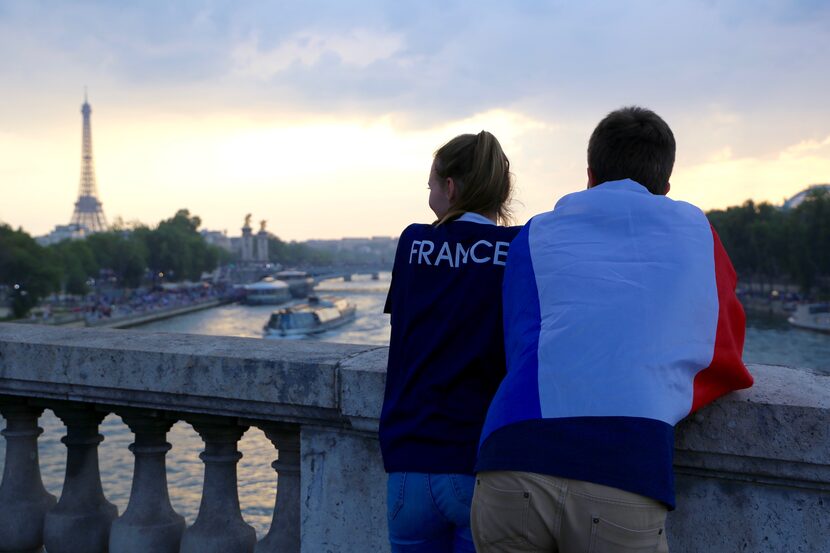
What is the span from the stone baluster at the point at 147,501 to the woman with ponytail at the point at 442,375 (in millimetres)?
1208

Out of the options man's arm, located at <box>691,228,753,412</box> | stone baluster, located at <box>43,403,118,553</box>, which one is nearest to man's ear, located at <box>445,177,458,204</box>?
man's arm, located at <box>691,228,753,412</box>

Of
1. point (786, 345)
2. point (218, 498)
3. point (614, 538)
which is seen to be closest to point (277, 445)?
point (218, 498)

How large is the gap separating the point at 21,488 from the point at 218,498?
2.62 ft

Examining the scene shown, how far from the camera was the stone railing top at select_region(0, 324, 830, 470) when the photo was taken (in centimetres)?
180

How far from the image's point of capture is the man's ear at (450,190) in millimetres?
1844

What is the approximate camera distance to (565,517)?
1.40 meters

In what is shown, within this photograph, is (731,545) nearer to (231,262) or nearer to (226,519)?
(226,519)

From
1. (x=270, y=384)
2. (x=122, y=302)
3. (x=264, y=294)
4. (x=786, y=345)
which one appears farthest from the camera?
(x=264, y=294)

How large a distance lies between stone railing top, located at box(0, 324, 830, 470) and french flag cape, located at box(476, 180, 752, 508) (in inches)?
10.0

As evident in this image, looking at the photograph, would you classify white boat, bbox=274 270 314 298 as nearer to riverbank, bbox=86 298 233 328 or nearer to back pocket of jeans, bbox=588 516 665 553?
riverbank, bbox=86 298 233 328

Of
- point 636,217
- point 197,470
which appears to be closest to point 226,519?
point 636,217

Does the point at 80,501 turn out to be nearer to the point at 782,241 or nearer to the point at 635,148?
the point at 635,148

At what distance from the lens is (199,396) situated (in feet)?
8.23

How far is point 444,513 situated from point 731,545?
671 mm
